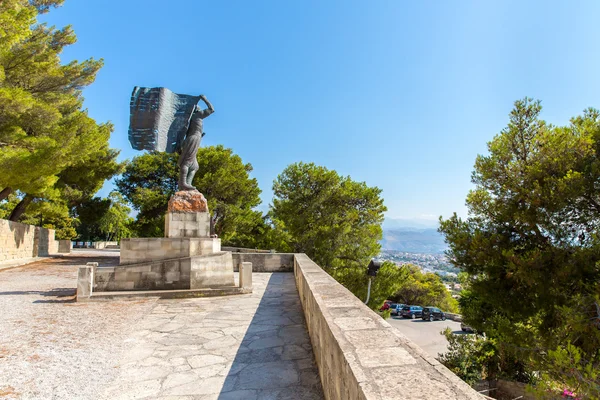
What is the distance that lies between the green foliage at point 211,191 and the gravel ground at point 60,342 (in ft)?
52.3

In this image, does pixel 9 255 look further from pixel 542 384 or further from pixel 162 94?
pixel 542 384

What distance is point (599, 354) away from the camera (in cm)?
704

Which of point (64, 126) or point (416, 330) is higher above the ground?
point (64, 126)

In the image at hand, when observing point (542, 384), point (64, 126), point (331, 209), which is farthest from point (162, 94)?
point (331, 209)

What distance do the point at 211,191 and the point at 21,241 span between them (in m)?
10.8

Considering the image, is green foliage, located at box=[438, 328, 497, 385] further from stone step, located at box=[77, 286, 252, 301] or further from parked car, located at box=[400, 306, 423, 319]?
parked car, located at box=[400, 306, 423, 319]

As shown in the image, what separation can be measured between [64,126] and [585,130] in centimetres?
1861

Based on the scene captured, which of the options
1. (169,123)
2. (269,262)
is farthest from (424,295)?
(169,123)

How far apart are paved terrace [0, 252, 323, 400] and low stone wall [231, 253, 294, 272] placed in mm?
5566

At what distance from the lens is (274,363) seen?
3590 mm

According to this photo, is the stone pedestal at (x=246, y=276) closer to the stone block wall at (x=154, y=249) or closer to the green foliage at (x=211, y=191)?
the stone block wall at (x=154, y=249)

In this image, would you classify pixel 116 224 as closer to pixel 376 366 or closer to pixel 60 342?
pixel 60 342

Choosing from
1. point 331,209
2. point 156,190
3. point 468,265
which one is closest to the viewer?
point 468,265

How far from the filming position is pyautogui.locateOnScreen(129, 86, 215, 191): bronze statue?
376 inches
